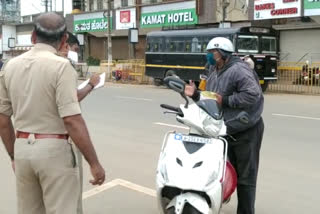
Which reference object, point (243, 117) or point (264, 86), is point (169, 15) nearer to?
point (264, 86)

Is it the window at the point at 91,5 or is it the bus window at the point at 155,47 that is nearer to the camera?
the bus window at the point at 155,47

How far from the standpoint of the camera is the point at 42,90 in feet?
9.71

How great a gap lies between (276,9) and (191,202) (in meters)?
22.3

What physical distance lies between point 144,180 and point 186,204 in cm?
257

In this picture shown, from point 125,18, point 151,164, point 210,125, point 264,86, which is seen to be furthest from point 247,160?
point 125,18

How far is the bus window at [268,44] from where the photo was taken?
20.9 m

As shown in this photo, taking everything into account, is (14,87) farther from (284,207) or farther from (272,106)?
(272,106)

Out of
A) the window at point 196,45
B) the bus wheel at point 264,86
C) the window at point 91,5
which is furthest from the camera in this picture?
the window at point 91,5

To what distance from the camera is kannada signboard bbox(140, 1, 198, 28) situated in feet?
101

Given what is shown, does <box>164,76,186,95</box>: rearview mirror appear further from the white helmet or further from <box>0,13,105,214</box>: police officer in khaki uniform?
<box>0,13,105,214</box>: police officer in khaki uniform

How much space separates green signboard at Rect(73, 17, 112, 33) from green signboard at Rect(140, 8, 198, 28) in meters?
4.72

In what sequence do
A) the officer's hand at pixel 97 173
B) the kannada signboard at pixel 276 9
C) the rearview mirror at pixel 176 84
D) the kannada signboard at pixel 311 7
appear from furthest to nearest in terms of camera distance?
1. the kannada signboard at pixel 276 9
2. the kannada signboard at pixel 311 7
3. the rearview mirror at pixel 176 84
4. the officer's hand at pixel 97 173

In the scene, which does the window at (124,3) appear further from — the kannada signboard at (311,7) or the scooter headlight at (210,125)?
the scooter headlight at (210,125)

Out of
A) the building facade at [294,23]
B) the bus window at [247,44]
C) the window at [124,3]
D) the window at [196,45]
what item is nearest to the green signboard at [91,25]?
the window at [124,3]
